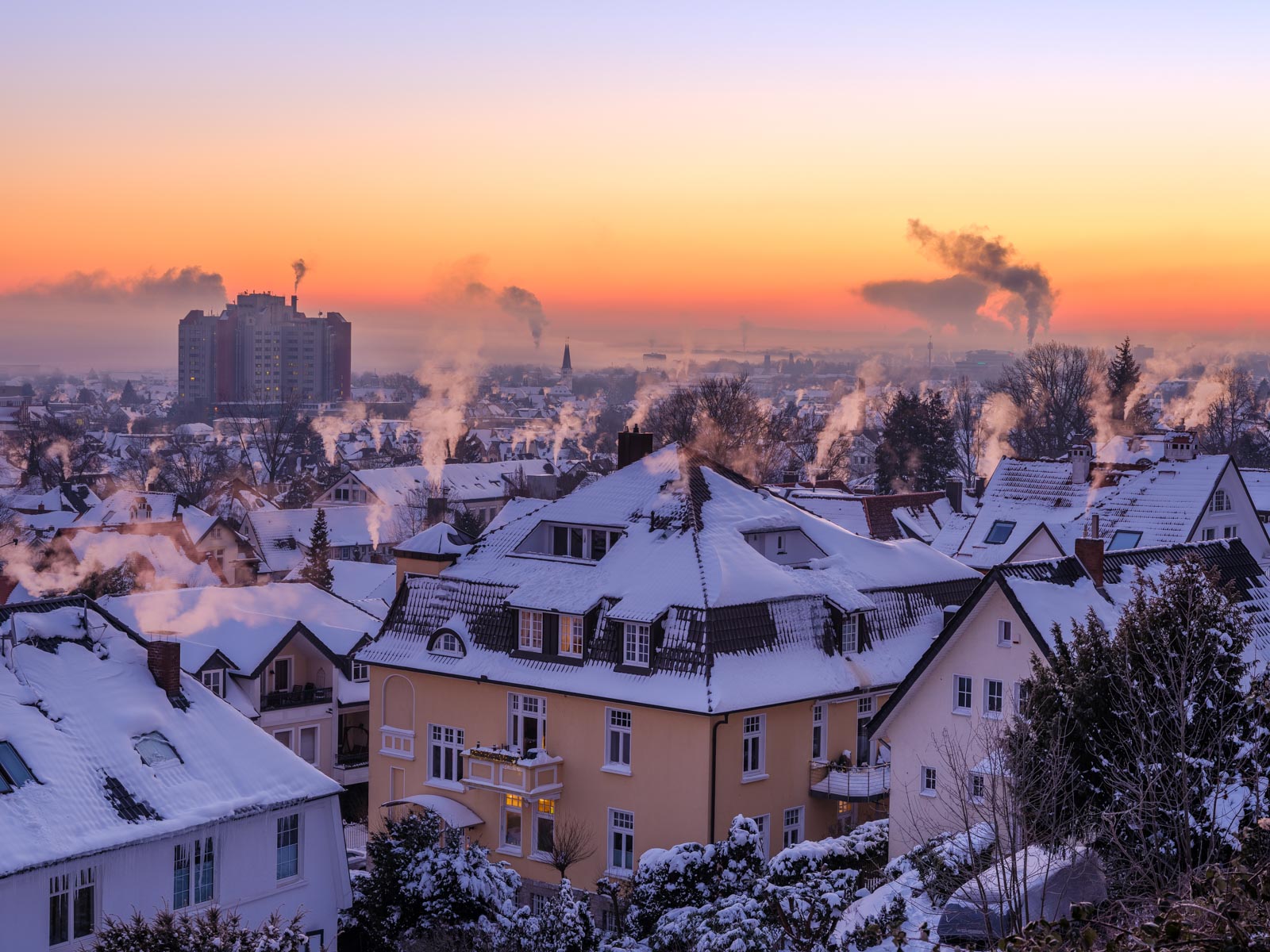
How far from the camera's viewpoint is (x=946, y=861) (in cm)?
2198

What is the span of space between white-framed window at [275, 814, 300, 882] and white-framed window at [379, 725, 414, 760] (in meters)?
9.60

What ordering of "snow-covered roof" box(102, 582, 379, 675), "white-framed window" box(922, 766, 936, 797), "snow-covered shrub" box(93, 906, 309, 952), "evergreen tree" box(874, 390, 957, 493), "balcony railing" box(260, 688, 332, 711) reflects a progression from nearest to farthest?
"snow-covered shrub" box(93, 906, 309, 952), "white-framed window" box(922, 766, 936, 797), "balcony railing" box(260, 688, 332, 711), "snow-covered roof" box(102, 582, 379, 675), "evergreen tree" box(874, 390, 957, 493)

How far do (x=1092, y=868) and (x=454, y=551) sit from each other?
26203mm

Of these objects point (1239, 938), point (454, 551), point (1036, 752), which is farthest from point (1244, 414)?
point (1239, 938)

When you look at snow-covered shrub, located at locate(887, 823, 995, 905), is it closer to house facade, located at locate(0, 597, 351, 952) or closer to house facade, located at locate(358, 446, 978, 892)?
house facade, located at locate(358, 446, 978, 892)

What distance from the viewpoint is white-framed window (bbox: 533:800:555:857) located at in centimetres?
3497

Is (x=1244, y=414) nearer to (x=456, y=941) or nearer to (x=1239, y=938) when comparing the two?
(x=456, y=941)

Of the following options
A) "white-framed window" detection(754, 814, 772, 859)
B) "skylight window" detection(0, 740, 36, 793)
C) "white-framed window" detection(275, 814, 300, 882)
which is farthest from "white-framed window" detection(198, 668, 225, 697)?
"skylight window" detection(0, 740, 36, 793)

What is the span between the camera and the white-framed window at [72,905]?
23797 millimetres

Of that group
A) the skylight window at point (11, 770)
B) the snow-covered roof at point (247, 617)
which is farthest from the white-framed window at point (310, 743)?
the skylight window at point (11, 770)

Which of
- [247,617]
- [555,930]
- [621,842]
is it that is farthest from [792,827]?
[247,617]

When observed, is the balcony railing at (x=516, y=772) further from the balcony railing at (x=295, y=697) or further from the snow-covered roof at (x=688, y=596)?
the balcony railing at (x=295, y=697)

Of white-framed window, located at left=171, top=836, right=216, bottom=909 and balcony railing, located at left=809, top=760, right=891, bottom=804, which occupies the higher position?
white-framed window, located at left=171, top=836, right=216, bottom=909

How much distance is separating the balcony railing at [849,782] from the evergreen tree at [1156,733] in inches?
428
